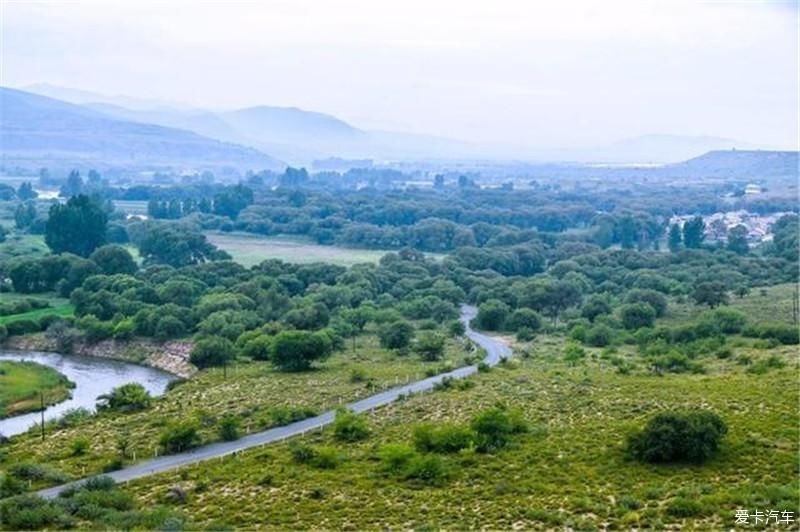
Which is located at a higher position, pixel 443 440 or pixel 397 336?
pixel 443 440

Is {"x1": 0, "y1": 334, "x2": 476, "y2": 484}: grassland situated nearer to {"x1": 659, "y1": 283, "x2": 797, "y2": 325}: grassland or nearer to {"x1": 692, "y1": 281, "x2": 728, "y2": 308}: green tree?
{"x1": 659, "y1": 283, "x2": 797, "y2": 325}: grassland

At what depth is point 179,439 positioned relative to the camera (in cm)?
2859

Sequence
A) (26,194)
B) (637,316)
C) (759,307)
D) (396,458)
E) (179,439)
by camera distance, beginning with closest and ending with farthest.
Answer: (396,458)
(179,439)
(637,316)
(759,307)
(26,194)

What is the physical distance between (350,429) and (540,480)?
808cm

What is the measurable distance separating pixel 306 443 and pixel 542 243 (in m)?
73.3

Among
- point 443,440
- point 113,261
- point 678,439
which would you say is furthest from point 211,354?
point 113,261

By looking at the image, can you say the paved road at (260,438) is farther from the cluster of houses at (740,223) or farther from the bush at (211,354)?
the cluster of houses at (740,223)

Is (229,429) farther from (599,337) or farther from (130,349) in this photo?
(599,337)

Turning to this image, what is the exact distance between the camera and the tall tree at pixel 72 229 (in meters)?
83.3

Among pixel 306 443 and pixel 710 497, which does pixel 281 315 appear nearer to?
pixel 306 443

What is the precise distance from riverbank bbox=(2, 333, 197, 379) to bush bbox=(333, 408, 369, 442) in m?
21.8

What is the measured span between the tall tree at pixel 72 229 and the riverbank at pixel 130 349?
1203 inches

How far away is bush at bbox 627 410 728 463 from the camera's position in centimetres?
2422

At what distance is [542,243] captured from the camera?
98.8 m
